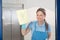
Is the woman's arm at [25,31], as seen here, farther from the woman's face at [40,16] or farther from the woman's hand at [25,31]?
the woman's face at [40,16]

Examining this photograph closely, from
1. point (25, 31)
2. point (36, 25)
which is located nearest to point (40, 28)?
point (36, 25)

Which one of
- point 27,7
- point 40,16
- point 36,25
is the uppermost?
point 27,7

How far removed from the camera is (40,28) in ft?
4.35

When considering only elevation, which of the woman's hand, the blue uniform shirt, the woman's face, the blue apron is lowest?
the blue apron

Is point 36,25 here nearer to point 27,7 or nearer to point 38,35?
point 38,35

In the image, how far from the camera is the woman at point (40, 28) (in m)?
1.32

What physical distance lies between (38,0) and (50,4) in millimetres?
148

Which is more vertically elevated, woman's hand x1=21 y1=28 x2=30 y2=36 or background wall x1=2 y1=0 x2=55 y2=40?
background wall x1=2 y1=0 x2=55 y2=40

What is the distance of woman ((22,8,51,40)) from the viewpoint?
1.32 m

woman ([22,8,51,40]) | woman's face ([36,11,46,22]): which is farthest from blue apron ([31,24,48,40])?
woman's face ([36,11,46,22])

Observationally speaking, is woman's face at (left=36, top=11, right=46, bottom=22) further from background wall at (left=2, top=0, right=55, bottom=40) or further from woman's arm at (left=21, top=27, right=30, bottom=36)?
woman's arm at (left=21, top=27, right=30, bottom=36)

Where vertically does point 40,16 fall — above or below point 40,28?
above

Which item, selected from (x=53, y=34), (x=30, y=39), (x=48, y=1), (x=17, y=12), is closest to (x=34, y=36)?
(x=30, y=39)

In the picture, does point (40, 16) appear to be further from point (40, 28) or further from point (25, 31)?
point (25, 31)
